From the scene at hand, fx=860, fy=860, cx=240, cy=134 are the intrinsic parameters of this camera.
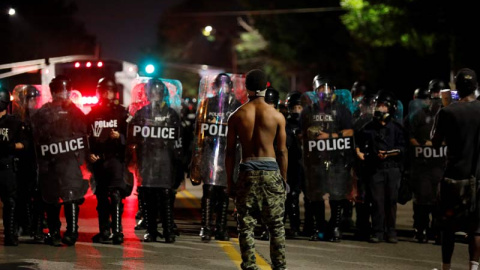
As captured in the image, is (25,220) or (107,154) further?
(25,220)

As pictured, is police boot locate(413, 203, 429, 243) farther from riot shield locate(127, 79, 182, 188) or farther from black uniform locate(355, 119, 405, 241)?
riot shield locate(127, 79, 182, 188)

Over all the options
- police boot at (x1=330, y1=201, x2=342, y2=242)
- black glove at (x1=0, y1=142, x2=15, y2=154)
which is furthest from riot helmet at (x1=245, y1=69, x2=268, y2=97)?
police boot at (x1=330, y1=201, x2=342, y2=242)

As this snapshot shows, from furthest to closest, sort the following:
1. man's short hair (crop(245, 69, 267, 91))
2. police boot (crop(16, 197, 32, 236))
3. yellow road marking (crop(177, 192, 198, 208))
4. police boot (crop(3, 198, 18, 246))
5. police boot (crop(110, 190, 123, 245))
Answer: yellow road marking (crop(177, 192, 198, 208)) < police boot (crop(16, 197, 32, 236)) < police boot (crop(110, 190, 123, 245)) < police boot (crop(3, 198, 18, 246)) < man's short hair (crop(245, 69, 267, 91))

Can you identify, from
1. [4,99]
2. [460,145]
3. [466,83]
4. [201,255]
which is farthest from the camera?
[4,99]

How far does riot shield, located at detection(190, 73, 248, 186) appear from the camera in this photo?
1184cm

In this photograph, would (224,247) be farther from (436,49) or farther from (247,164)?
(436,49)

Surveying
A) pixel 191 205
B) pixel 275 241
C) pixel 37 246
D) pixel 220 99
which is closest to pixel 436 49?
pixel 191 205

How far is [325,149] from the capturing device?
12.3 m

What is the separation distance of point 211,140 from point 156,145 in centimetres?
76

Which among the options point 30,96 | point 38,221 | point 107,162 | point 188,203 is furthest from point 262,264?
point 188,203

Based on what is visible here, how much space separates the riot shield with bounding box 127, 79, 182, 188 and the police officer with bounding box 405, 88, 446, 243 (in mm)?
3572

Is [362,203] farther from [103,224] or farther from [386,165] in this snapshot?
[103,224]

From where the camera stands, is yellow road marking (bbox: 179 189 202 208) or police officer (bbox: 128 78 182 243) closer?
police officer (bbox: 128 78 182 243)

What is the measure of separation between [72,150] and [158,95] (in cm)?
138
